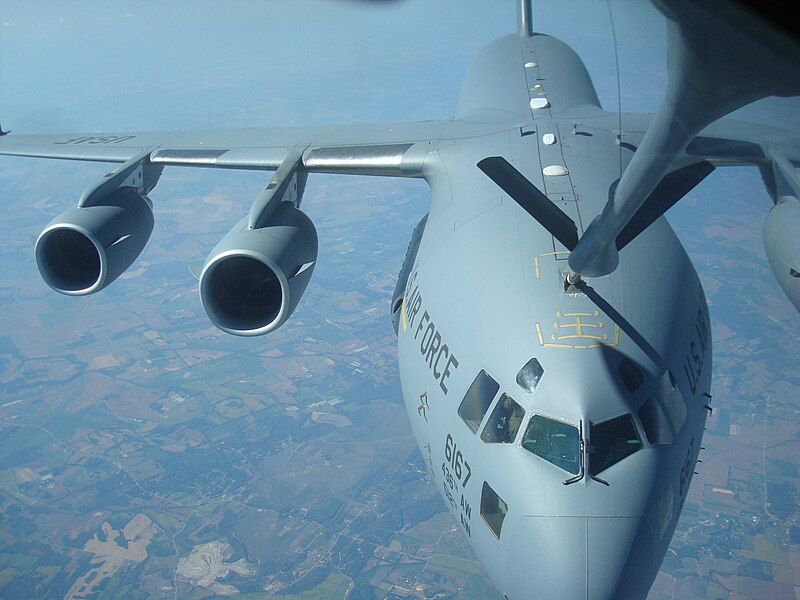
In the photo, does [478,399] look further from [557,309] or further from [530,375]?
[557,309]

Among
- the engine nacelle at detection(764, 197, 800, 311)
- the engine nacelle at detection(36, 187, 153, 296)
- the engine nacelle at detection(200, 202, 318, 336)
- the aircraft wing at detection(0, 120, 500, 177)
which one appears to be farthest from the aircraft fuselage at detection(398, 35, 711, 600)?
the engine nacelle at detection(36, 187, 153, 296)

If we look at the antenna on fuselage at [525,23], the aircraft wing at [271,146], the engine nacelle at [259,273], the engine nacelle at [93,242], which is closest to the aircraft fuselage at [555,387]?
the engine nacelle at [259,273]

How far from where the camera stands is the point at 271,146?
1348 cm

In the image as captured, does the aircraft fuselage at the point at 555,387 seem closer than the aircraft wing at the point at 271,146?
Yes

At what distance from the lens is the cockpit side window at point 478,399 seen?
758 centimetres

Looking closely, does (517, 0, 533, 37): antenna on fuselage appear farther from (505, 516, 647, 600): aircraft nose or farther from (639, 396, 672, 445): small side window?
(505, 516, 647, 600): aircraft nose

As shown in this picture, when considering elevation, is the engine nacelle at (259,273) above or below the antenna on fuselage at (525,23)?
below

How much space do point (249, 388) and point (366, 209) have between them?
40001 millimetres

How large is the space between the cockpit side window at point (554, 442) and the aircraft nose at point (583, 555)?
0.53 meters

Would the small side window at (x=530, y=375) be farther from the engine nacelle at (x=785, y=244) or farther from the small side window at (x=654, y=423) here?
the engine nacelle at (x=785, y=244)

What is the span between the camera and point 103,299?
72.9m

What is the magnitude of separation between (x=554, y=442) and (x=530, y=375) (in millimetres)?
714

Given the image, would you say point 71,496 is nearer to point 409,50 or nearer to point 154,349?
point 154,349

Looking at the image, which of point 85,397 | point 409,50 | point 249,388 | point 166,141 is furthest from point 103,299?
point 166,141
